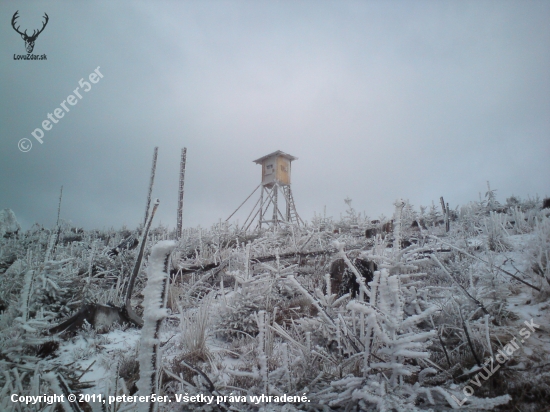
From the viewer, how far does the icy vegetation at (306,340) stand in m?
1.65

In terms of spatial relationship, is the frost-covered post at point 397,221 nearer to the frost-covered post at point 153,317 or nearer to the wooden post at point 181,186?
the frost-covered post at point 153,317

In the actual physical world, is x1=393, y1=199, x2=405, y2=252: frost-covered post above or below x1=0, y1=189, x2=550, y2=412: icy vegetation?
above

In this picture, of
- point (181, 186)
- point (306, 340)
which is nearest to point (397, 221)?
point (306, 340)

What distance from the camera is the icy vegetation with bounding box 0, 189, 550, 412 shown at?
→ 165 cm

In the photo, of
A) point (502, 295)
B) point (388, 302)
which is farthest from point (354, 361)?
point (502, 295)

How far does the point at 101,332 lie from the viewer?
3.62m

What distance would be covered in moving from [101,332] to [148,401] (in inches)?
127

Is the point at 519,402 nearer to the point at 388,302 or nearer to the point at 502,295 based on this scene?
the point at 388,302

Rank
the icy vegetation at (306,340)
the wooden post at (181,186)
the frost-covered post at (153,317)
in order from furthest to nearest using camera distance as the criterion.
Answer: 1. the wooden post at (181,186)
2. the icy vegetation at (306,340)
3. the frost-covered post at (153,317)

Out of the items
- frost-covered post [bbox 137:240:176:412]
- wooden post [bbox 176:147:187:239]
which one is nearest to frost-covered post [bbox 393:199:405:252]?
frost-covered post [bbox 137:240:176:412]

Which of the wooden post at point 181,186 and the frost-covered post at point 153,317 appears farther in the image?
the wooden post at point 181,186

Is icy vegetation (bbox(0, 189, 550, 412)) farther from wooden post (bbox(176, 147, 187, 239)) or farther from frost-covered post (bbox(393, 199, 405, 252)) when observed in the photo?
wooden post (bbox(176, 147, 187, 239))

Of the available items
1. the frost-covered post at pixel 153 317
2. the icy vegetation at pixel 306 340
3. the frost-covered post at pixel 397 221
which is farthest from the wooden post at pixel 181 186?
the frost-covered post at pixel 153 317

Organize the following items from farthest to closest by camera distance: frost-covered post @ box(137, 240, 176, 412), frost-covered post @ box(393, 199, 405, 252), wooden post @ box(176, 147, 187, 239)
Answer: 1. wooden post @ box(176, 147, 187, 239)
2. frost-covered post @ box(393, 199, 405, 252)
3. frost-covered post @ box(137, 240, 176, 412)
